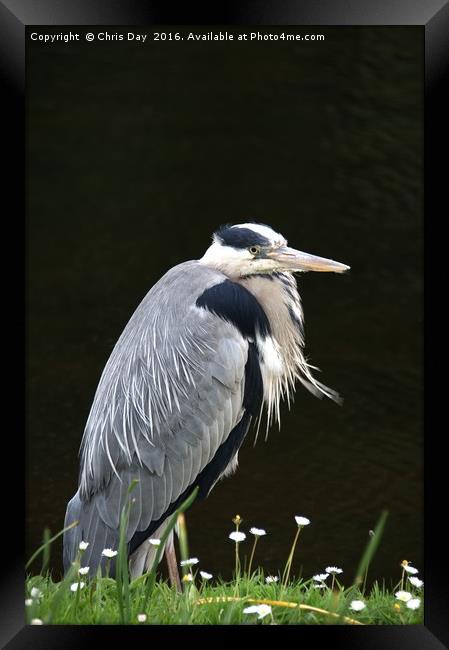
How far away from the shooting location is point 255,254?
3.85m

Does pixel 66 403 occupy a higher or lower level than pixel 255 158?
lower

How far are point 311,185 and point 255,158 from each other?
426 millimetres

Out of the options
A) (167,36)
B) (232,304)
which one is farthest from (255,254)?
(167,36)

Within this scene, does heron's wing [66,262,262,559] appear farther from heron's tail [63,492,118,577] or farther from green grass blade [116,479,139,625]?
green grass blade [116,479,139,625]

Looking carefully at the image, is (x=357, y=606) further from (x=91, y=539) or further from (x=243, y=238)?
(x=243, y=238)

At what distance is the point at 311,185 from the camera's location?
6.59 metres

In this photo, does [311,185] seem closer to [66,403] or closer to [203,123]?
[203,123]

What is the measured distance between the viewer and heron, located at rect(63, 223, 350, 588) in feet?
12.3

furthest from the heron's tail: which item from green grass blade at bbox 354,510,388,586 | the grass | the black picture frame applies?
green grass blade at bbox 354,510,388,586

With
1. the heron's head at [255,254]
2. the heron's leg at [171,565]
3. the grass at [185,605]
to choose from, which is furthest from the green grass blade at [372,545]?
the heron's head at [255,254]
